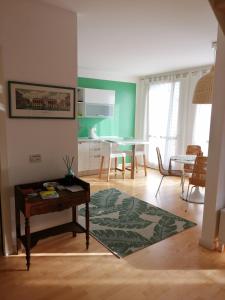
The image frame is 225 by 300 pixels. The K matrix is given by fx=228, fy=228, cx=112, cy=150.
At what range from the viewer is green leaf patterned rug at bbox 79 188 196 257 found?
8.77ft

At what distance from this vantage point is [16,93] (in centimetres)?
226

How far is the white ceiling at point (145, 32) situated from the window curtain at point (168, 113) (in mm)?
631

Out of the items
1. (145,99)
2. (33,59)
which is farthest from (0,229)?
(145,99)

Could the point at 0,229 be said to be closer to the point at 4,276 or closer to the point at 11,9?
the point at 4,276

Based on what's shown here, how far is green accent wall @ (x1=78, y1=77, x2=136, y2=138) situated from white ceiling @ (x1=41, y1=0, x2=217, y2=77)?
0.92m

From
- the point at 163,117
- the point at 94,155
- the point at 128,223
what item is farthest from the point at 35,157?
the point at 163,117

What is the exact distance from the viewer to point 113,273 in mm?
2145

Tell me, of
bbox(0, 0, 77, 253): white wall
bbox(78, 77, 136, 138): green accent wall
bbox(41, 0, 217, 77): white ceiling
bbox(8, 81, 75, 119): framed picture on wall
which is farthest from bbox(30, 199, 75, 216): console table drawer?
bbox(78, 77, 136, 138): green accent wall

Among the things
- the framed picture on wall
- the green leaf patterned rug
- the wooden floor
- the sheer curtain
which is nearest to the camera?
the wooden floor

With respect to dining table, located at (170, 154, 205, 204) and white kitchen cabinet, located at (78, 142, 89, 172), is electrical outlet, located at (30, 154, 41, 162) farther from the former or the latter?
white kitchen cabinet, located at (78, 142, 89, 172)

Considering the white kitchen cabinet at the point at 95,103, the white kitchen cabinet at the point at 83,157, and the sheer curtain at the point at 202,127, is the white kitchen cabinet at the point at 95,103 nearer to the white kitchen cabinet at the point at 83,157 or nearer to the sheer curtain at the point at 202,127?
the white kitchen cabinet at the point at 83,157

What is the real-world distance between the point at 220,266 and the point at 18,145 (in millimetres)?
2368

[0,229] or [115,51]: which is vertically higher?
[115,51]

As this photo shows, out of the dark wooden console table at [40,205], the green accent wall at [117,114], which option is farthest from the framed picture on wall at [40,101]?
the green accent wall at [117,114]
